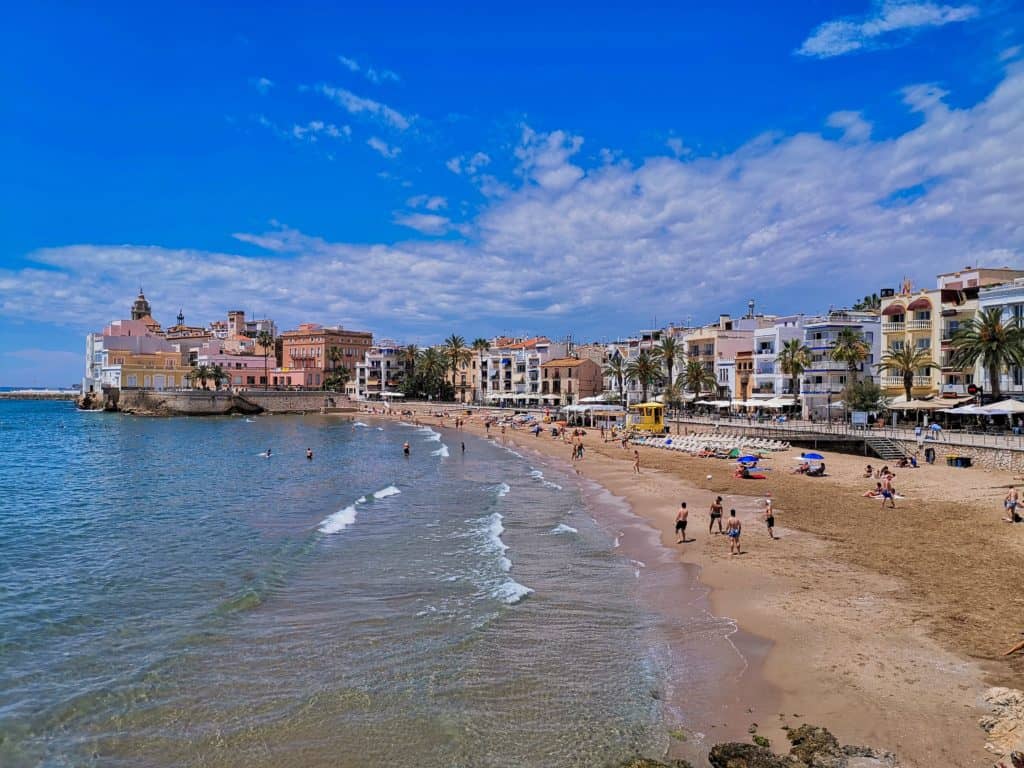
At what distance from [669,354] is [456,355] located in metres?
53.3

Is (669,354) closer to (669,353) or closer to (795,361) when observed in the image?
(669,353)

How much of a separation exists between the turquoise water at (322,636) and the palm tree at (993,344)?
26.3 m

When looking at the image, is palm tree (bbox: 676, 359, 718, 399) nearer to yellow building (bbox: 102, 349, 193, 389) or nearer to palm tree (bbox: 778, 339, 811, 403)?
palm tree (bbox: 778, 339, 811, 403)

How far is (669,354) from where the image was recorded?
75438 millimetres

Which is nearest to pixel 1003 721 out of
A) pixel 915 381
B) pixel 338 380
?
pixel 915 381

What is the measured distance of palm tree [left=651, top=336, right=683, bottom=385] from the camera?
7556cm

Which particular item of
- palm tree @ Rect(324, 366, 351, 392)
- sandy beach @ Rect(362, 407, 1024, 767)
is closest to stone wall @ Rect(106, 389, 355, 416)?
palm tree @ Rect(324, 366, 351, 392)

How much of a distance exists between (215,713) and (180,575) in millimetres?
9202

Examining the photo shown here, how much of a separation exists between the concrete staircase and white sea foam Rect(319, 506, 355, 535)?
28835mm

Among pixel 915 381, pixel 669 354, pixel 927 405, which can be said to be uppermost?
pixel 669 354

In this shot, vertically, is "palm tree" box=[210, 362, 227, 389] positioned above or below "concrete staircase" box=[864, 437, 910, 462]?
above

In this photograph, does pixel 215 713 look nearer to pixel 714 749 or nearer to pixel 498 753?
pixel 498 753

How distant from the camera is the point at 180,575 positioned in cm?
1906

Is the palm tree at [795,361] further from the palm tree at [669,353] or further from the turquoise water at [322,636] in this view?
the turquoise water at [322,636]
